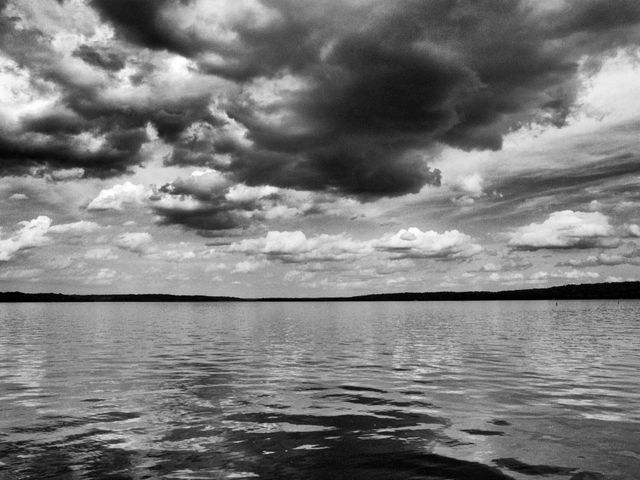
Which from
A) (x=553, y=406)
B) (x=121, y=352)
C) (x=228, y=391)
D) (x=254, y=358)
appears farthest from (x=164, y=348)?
Result: (x=553, y=406)

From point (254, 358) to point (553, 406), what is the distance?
76.2ft

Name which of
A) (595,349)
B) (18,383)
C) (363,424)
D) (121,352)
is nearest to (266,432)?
(363,424)

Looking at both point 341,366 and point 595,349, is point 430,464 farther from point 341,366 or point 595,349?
point 595,349

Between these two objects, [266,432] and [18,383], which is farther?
[18,383]

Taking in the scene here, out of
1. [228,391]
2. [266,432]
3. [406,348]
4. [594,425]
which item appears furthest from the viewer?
[406,348]

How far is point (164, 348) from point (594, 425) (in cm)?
3806

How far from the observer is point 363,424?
1770cm

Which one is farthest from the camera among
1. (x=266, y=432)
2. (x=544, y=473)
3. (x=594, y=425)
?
(x=594, y=425)

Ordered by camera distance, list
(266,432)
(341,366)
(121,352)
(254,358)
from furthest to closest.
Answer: (121,352) < (254,358) < (341,366) < (266,432)

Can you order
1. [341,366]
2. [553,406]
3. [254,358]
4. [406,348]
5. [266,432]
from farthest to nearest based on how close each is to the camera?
[406,348] < [254,358] < [341,366] < [553,406] < [266,432]

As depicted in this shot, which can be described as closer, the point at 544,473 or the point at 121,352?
the point at 544,473

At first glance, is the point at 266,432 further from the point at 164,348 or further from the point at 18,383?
the point at 164,348

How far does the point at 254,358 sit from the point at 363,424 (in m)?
22.0

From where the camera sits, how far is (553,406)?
20812 mm
